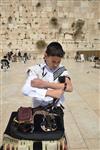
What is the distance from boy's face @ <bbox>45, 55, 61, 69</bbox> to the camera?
271 cm

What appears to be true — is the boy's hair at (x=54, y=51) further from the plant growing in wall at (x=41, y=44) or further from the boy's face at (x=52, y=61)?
the plant growing in wall at (x=41, y=44)

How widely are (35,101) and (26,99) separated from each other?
18.5 ft

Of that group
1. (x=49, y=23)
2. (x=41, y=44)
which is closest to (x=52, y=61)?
(x=41, y=44)

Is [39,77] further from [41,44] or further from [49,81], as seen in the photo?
[41,44]

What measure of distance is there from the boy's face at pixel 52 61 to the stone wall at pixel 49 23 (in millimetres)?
→ 28124

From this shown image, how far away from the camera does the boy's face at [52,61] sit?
271cm

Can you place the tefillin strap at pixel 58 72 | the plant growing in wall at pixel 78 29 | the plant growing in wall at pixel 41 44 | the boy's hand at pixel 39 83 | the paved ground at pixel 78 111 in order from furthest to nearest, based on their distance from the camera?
the plant growing in wall at pixel 78 29 < the plant growing in wall at pixel 41 44 < the paved ground at pixel 78 111 < the tefillin strap at pixel 58 72 < the boy's hand at pixel 39 83

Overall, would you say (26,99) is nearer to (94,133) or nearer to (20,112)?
(94,133)

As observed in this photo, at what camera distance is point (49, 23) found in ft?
102

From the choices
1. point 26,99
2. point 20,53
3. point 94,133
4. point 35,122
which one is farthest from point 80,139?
point 20,53

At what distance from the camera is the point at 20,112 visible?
2529 millimetres

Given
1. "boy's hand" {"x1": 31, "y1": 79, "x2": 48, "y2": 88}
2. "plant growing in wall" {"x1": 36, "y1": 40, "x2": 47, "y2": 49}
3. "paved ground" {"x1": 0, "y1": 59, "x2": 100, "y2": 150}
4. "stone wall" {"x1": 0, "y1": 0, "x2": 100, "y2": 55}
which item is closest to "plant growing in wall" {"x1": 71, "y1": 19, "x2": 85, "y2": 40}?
"stone wall" {"x1": 0, "y1": 0, "x2": 100, "y2": 55}

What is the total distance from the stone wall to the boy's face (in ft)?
92.3

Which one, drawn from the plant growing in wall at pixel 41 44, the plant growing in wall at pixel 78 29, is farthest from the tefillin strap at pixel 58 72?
the plant growing in wall at pixel 78 29
